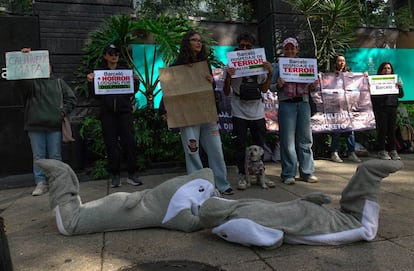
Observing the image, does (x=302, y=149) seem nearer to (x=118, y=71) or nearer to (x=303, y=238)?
(x=303, y=238)

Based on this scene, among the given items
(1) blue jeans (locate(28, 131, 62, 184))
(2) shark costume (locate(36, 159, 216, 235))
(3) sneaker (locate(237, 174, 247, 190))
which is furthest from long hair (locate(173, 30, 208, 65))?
(1) blue jeans (locate(28, 131, 62, 184))

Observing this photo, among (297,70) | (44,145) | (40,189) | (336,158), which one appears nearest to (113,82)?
(44,145)

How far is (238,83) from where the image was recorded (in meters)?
5.03

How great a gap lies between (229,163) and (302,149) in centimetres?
188

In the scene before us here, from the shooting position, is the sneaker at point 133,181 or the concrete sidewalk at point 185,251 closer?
the concrete sidewalk at point 185,251

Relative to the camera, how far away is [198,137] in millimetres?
4770

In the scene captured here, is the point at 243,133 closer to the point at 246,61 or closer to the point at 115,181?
the point at 246,61

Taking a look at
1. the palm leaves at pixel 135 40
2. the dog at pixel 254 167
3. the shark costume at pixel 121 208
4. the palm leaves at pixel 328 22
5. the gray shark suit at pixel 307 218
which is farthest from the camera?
the palm leaves at pixel 328 22

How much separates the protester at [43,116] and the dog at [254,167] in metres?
2.68

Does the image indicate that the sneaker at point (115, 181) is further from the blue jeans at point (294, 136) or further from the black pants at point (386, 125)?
the black pants at point (386, 125)

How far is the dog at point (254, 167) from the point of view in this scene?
4.96m

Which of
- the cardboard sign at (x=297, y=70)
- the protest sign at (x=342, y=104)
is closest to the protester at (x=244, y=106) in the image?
the cardboard sign at (x=297, y=70)

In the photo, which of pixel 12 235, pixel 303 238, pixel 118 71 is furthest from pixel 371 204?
pixel 118 71

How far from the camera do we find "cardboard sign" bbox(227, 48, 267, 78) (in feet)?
15.9
